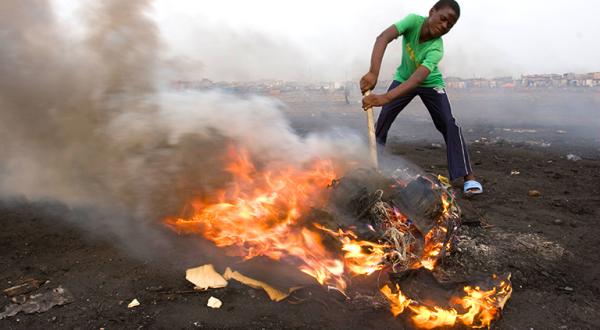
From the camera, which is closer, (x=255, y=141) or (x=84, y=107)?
(x=84, y=107)

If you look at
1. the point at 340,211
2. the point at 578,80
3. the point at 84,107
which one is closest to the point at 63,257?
the point at 84,107

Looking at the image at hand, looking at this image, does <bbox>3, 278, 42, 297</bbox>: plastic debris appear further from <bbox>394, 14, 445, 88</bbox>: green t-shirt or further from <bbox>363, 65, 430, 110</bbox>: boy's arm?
<bbox>394, 14, 445, 88</bbox>: green t-shirt

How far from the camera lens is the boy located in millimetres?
4418

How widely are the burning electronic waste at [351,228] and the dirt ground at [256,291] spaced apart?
18cm

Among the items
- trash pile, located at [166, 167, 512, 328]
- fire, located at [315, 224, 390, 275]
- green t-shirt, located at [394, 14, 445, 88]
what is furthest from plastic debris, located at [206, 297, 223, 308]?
green t-shirt, located at [394, 14, 445, 88]

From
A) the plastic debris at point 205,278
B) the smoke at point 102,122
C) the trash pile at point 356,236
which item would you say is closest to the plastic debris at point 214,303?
the trash pile at point 356,236

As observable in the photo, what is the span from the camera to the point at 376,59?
4723mm

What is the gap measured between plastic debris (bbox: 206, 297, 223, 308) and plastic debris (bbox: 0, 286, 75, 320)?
3.34 ft

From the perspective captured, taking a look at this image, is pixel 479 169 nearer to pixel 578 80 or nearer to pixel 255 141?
pixel 255 141

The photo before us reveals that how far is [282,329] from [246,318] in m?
0.28

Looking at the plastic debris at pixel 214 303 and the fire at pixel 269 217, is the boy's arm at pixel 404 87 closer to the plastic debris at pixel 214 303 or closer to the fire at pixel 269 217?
the fire at pixel 269 217

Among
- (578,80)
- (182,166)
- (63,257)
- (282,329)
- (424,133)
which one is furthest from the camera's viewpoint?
(578,80)

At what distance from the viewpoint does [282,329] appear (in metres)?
2.65

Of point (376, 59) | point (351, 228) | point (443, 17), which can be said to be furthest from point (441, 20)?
point (351, 228)
